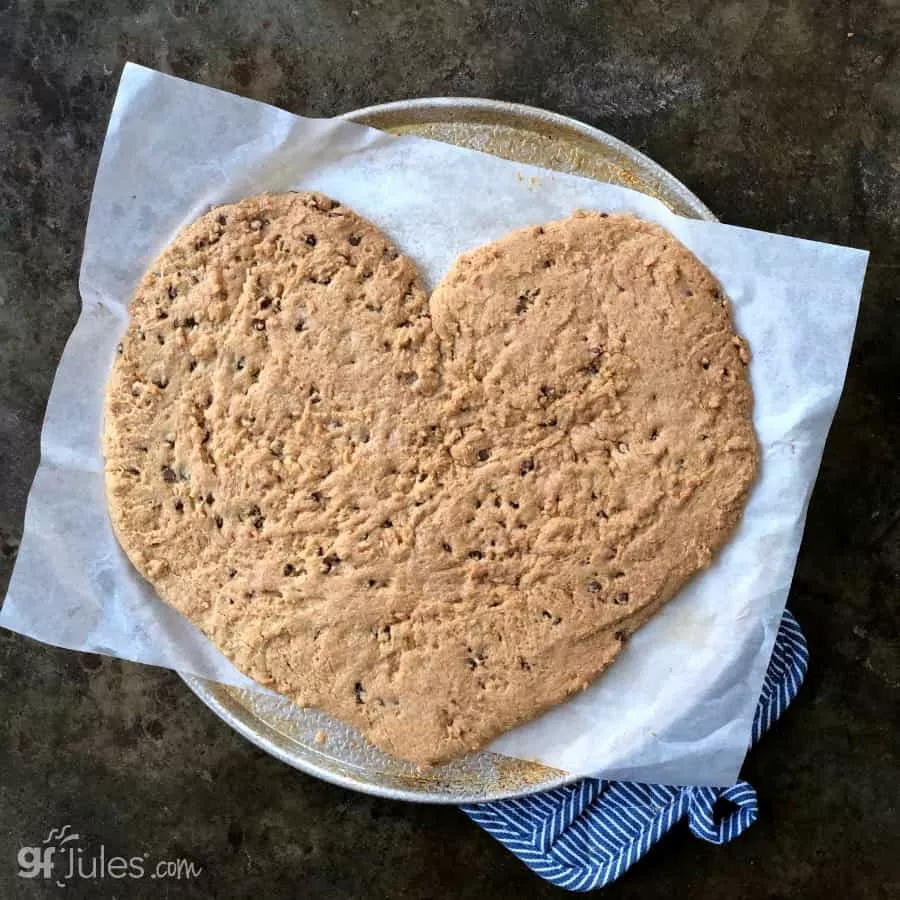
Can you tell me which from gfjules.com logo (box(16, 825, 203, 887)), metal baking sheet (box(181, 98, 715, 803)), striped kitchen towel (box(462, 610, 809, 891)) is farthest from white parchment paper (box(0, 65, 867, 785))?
gfjules.com logo (box(16, 825, 203, 887))

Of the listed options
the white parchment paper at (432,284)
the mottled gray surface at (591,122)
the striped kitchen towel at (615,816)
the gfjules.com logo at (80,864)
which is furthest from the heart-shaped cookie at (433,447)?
the gfjules.com logo at (80,864)

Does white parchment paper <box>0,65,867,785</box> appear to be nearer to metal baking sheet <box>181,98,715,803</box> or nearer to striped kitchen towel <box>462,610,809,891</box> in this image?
metal baking sheet <box>181,98,715,803</box>

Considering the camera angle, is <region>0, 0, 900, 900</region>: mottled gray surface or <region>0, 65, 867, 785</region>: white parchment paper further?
<region>0, 0, 900, 900</region>: mottled gray surface

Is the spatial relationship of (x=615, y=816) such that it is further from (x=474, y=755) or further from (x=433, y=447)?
(x=433, y=447)

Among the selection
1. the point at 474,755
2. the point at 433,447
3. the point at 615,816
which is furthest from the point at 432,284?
the point at 615,816

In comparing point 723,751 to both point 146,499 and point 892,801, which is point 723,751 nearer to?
point 892,801

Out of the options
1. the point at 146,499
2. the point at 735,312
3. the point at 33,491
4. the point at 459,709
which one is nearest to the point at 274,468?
the point at 146,499
